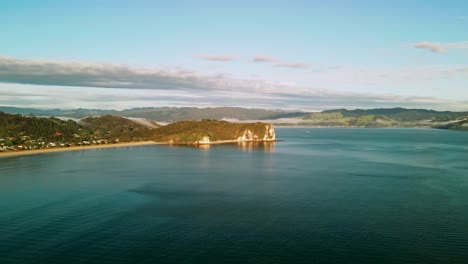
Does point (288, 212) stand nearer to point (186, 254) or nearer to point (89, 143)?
point (186, 254)

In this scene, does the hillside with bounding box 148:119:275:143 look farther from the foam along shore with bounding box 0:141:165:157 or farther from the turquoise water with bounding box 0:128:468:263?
the turquoise water with bounding box 0:128:468:263

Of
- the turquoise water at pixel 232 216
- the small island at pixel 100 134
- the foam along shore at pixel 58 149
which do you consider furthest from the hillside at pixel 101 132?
the turquoise water at pixel 232 216

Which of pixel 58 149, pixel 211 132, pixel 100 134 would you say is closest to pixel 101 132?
pixel 100 134

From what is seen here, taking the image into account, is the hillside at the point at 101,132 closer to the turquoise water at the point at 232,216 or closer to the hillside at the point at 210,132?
the hillside at the point at 210,132

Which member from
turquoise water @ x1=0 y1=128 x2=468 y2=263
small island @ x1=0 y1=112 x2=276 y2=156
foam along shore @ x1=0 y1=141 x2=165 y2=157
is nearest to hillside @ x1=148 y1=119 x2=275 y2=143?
small island @ x1=0 y1=112 x2=276 y2=156

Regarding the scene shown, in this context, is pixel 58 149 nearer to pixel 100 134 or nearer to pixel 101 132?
pixel 100 134

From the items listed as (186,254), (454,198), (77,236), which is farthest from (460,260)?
(77,236)
